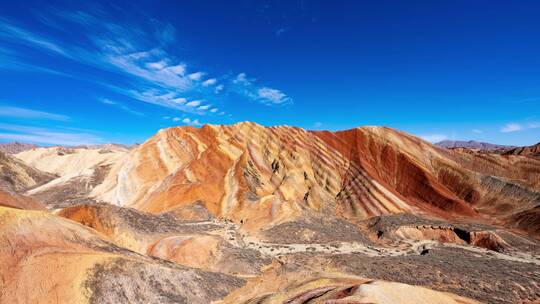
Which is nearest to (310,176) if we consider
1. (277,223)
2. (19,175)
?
(277,223)

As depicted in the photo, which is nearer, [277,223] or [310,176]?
[277,223]

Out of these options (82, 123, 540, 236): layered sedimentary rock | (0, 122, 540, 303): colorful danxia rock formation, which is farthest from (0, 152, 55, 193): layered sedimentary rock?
(82, 123, 540, 236): layered sedimentary rock

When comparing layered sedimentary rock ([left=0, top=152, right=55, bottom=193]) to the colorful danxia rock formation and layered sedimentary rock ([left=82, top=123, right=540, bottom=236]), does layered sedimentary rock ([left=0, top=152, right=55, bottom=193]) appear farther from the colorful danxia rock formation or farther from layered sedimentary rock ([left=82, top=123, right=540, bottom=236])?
layered sedimentary rock ([left=82, top=123, right=540, bottom=236])

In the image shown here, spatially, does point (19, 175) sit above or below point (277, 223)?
above

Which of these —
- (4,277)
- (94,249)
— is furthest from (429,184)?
(4,277)

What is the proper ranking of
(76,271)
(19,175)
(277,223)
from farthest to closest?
(19,175) → (277,223) → (76,271)

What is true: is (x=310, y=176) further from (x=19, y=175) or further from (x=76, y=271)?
(x=19, y=175)

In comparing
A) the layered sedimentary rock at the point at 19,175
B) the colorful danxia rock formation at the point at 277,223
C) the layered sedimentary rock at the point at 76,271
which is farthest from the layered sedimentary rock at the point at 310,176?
the layered sedimentary rock at the point at 19,175

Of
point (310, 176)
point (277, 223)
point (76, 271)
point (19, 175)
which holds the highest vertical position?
point (310, 176)

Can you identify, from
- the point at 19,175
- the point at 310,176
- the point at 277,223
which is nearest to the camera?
the point at 277,223

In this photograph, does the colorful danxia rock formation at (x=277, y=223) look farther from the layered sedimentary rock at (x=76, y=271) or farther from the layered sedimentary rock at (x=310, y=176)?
the layered sedimentary rock at (x=310, y=176)
